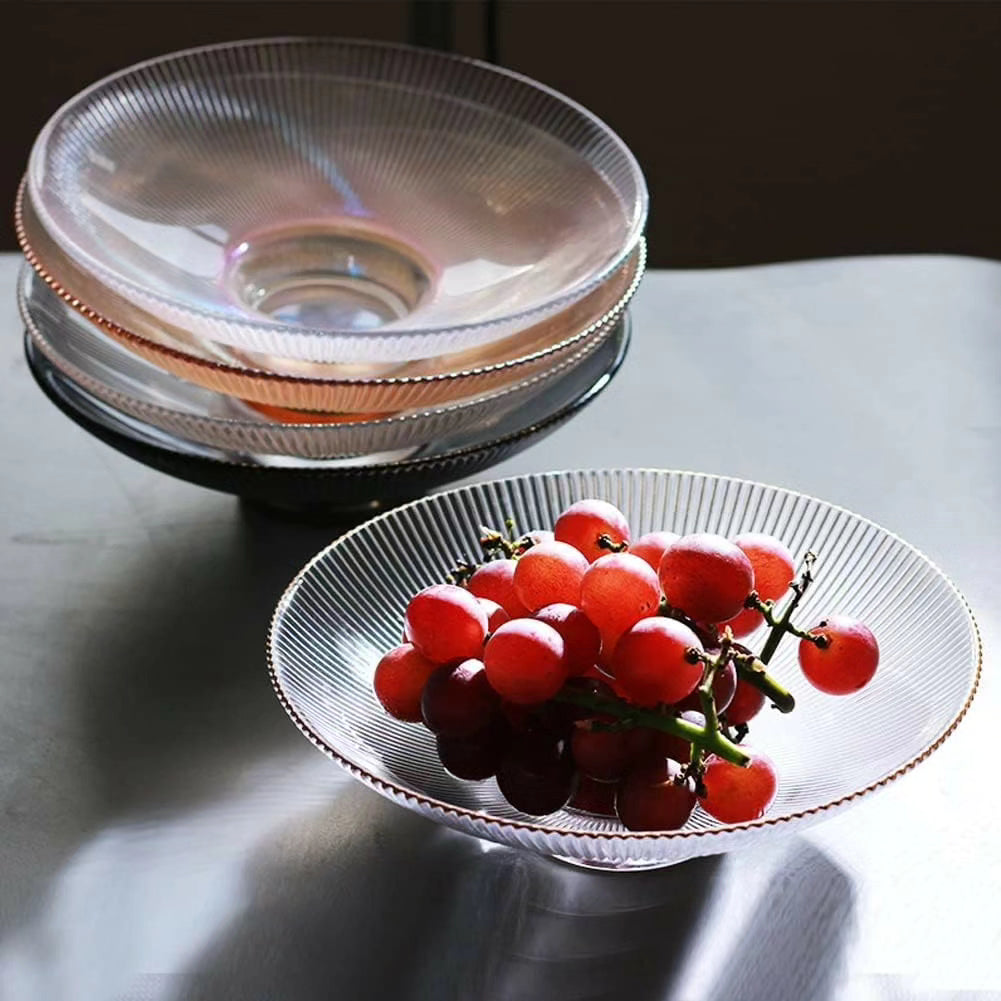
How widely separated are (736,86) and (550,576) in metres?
1.58

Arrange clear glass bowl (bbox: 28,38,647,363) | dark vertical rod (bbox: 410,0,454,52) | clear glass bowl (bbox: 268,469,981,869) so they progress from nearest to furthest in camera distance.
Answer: clear glass bowl (bbox: 268,469,981,869) < clear glass bowl (bbox: 28,38,647,363) < dark vertical rod (bbox: 410,0,454,52)

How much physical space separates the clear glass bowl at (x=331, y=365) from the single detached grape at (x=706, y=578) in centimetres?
18

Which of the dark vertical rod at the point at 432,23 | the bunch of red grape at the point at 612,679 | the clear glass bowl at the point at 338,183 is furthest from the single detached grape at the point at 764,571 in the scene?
the dark vertical rod at the point at 432,23

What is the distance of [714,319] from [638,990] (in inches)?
23.9

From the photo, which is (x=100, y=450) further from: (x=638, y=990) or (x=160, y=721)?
(x=638, y=990)

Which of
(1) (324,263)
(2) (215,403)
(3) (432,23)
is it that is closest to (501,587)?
(2) (215,403)

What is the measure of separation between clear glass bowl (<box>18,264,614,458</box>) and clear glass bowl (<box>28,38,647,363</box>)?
7 centimetres

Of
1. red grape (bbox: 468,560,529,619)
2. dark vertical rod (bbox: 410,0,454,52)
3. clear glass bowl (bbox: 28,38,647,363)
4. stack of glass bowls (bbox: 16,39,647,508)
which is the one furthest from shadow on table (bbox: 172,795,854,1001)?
dark vertical rod (bbox: 410,0,454,52)

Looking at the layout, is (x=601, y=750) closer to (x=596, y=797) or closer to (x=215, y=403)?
(x=596, y=797)

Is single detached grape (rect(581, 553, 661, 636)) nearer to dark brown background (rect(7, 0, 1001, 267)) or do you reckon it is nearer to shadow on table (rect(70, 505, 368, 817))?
shadow on table (rect(70, 505, 368, 817))

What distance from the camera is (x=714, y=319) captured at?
1.15 meters

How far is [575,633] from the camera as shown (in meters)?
0.65

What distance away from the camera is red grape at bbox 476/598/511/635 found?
2.25 ft

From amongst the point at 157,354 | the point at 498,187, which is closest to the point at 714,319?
the point at 498,187
